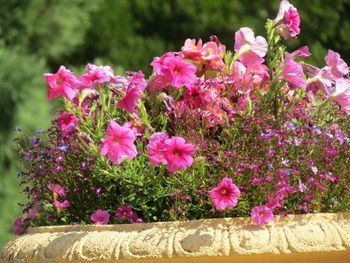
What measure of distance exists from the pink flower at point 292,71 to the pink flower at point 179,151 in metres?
0.43

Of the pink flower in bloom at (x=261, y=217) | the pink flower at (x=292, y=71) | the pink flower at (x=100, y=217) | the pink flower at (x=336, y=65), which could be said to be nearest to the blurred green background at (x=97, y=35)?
the pink flower at (x=100, y=217)

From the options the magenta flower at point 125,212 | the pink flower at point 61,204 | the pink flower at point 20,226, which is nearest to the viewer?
the magenta flower at point 125,212

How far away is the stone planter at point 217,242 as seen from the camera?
2264 mm

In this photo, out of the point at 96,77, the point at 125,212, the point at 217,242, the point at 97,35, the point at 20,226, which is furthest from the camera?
the point at 97,35

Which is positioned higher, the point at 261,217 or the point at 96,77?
the point at 96,77

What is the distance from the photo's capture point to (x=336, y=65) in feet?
8.95

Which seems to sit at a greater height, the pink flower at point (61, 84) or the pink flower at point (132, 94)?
the pink flower at point (61, 84)

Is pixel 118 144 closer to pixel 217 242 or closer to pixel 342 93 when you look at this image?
pixel 217 242

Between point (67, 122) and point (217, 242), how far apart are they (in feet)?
2.23

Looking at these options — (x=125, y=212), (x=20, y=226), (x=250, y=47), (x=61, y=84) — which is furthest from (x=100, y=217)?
(x=250, y=47)

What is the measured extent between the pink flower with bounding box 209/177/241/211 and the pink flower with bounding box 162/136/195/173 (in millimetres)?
108

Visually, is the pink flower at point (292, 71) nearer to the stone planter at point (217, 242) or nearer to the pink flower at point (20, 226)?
the stone planter at point (217, 242)

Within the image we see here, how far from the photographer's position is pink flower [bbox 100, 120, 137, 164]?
235cm

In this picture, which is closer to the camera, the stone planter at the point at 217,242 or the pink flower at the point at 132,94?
the stone planter at the point at 217,242
